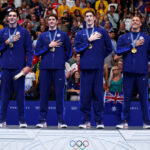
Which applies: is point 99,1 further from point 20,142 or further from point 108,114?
point 20,142

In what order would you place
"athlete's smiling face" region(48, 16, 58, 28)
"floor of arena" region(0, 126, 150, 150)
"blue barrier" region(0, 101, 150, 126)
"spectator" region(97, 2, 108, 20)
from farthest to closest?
"spectator" region(97, 2, 108, 20) → "blue barrier" region(0, 101, 150, 126) → "athlete's smiling face" region(48, 16, 58, 28) → "floor of arena" region(0, 126, 150, 150)

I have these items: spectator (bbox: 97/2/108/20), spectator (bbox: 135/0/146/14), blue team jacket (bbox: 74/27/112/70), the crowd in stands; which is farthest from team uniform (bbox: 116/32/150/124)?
spectator (bbox: 135/0/146/14)

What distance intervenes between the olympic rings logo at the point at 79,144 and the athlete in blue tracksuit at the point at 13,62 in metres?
1.15

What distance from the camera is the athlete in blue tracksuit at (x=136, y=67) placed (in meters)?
7.27

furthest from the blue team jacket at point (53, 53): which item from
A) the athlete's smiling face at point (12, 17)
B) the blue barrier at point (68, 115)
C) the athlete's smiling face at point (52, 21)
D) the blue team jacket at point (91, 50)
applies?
the blue barrier at point (68, 115)

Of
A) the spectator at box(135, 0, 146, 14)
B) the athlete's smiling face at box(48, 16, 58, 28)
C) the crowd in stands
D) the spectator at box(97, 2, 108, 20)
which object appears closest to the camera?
the athlete's smiling face at box(48, 16, 58, 28)

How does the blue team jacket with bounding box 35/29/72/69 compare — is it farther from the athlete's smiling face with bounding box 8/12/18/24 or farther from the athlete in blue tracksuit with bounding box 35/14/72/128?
the athlete's smiling face with bounding box 8/12/18/24

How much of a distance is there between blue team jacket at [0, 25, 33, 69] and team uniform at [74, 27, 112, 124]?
2.88 ft

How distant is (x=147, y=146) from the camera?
6453 millimetres

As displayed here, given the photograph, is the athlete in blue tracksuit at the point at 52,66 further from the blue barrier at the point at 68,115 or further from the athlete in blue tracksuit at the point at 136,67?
the blue barrier at the point at 68,115

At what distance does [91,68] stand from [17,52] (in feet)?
4.25

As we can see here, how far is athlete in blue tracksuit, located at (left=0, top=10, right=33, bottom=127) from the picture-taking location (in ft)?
24.0

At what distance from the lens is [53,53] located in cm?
739

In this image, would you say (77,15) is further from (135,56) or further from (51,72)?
(135,56)
